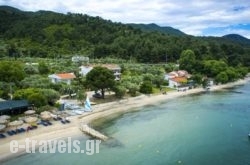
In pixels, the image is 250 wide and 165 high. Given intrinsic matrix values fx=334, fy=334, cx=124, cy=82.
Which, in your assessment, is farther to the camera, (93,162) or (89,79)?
(89,79)

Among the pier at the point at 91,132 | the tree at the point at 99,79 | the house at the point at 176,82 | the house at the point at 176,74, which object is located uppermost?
the tree at the point at 99,79

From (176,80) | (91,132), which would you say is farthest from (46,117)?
(176,80)

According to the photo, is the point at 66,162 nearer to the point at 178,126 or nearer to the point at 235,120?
the point at 178,126

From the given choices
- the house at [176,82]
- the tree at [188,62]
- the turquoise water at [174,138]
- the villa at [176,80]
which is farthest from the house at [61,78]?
the tree at [188,62]

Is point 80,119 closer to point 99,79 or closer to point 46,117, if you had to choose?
point 46,117

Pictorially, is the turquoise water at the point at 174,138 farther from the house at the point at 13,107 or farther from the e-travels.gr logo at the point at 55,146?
the house at the point at 13,107

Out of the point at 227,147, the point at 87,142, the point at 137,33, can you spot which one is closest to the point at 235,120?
the point at 227,147
